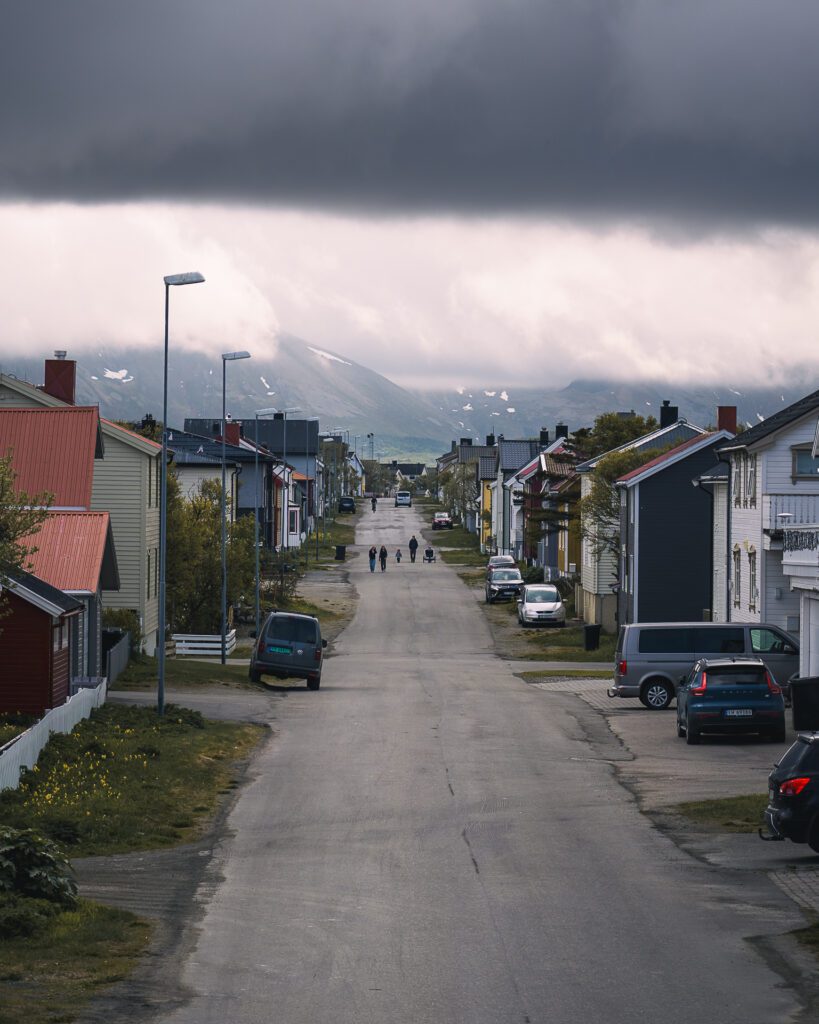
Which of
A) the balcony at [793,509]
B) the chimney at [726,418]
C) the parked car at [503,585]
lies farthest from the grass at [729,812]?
the parked car at [503,585]

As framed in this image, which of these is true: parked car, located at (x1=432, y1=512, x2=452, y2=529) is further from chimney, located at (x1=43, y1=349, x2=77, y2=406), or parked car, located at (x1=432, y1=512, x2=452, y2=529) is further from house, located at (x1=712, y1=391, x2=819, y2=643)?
house, located at (x1=712, y1=391, x2=819, y2=643)

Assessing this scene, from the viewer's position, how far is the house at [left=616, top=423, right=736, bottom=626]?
55750mm

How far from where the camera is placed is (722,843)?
17969 mm

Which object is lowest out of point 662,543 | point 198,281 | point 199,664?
point 199,664

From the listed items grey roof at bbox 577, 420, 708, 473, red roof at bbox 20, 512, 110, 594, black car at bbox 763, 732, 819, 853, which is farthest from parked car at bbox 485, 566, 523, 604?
black car at bbox 763, 732, 819, 853

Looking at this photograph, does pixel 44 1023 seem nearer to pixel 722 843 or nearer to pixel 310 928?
pixel 310 928

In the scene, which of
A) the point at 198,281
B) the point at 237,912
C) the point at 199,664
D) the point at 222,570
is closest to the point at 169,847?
the point at 237,912

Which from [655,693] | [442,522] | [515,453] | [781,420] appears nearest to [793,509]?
[781,420]

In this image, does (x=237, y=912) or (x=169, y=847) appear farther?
(x=169, y=847)

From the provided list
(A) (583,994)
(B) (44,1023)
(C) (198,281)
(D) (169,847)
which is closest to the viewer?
(B) (44,1023)

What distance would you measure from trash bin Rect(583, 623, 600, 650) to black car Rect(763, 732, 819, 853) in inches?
1536

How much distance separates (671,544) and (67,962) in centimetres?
4604

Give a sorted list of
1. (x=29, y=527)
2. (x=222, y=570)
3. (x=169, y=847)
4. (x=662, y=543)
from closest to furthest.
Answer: (x=169, y=847), (x=29, y=527), (x=222, y=570), (x=662, y=543)

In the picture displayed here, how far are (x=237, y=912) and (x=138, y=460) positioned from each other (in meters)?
33.1
